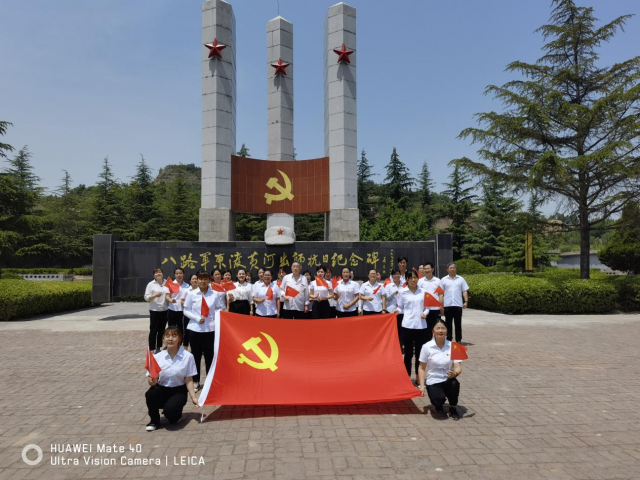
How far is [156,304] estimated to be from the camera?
328 inches

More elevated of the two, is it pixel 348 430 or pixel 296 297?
pixel 296 297

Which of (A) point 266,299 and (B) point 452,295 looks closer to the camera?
(A) point 266,299

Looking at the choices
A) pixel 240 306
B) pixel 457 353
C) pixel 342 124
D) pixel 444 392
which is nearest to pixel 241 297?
pixel 240 306

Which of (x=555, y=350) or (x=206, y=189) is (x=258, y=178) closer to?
(x=206, y=189)

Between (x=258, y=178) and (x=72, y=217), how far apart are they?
42.2 meters

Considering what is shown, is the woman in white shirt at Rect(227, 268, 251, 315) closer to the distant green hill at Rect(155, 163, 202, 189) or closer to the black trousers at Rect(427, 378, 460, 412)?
the black trousers at Rect(427, 378, 460, 412)

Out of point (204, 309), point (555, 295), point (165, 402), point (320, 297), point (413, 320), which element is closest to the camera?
point (165, 402)

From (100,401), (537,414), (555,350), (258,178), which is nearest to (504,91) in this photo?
(258,178)

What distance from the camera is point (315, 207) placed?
17672mm

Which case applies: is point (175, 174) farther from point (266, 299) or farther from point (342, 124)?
point (266, 299)

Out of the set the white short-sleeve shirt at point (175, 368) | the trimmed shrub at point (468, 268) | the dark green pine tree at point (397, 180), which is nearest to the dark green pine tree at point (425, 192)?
the dark green pine tree at point (397, 180)

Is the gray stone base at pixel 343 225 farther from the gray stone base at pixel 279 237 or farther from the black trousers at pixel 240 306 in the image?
the black trousers at pixel 240 306

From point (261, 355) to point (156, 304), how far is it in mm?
3662

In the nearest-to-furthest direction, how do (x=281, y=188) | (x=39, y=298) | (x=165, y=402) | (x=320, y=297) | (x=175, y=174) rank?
(x=165, y=402)
(x=320, y=297)
(x=39, y=298)
(x=281, y=188)
(x=175, y=174)
